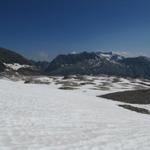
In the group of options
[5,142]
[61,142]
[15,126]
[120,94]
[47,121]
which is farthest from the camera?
[120,94]

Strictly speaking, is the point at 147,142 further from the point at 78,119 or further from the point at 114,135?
the point at 78,119

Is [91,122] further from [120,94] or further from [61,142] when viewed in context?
[120,94]

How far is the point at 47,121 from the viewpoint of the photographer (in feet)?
56.4

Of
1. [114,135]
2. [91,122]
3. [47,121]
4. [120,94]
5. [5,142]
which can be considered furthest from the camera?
[120,94]

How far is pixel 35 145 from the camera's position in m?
11.4

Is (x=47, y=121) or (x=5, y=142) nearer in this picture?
(x=5, y=142)

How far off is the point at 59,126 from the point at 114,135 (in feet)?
11.0

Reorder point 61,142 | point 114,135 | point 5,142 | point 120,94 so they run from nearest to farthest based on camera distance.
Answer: point 5,142
point 61,142
point 114,135
point 120,94

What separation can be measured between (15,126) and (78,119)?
6.37 meters

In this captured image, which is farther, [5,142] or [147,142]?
[147,142]

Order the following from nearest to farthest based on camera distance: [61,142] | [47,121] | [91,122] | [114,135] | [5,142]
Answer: [5,142]
[61,142]
[114,135]
[47,121]
[91,122]

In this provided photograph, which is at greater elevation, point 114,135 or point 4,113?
point 4,113

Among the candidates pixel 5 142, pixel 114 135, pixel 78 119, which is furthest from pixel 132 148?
pixel 78 119

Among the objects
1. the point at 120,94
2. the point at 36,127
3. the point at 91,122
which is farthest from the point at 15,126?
the point at 120,94
